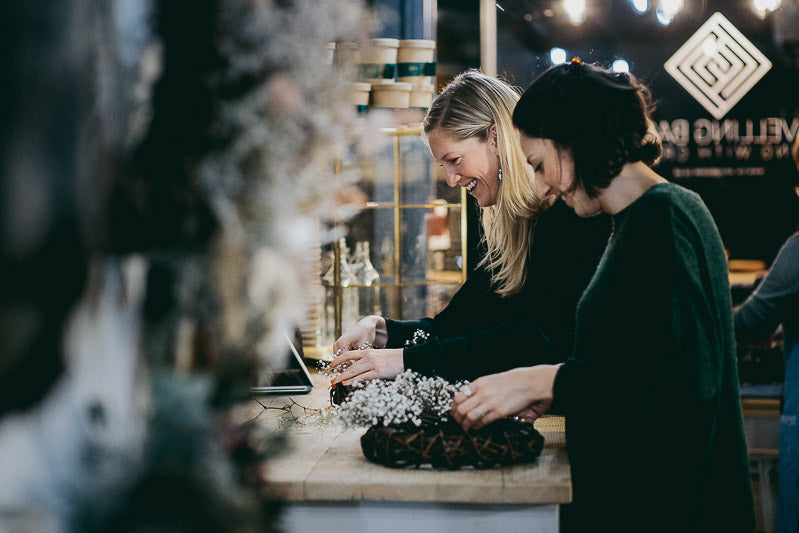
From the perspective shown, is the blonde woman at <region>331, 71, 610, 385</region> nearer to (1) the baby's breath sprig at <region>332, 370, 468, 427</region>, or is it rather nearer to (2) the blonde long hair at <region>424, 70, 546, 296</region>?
(2) the blonde long hair at <region>424, 70, 546, 296</region>

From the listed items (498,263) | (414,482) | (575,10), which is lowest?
(414,482)

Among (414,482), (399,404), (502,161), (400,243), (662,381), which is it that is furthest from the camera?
(400,243)

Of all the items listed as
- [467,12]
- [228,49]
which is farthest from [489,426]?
[467,12]

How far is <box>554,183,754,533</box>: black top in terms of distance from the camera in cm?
140

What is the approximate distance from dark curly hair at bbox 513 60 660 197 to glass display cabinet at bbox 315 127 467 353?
2.58 metres

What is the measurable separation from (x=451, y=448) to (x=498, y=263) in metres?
0.80

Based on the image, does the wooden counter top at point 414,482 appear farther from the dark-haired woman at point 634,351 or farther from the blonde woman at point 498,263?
the blonde woman at point 498,263

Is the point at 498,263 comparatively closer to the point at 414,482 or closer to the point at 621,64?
the point at 414,482

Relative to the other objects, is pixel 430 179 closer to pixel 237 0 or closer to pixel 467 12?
pixel 467 12

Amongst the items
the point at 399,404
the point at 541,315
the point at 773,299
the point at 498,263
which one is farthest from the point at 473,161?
the point at 773,299

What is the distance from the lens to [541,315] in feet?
6.64

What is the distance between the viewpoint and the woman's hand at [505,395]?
1.57 metres

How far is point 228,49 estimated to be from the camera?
3.00 ft

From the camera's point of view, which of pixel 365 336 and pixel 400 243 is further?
pixel 400 243
